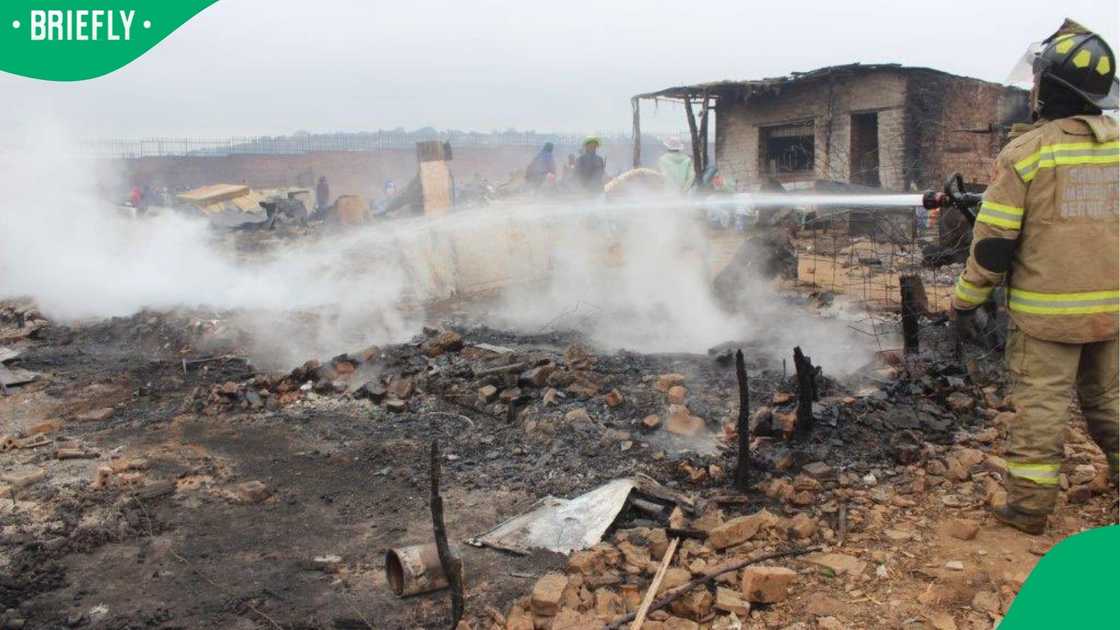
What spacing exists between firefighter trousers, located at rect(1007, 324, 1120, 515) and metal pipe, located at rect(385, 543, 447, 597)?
2.50 metres

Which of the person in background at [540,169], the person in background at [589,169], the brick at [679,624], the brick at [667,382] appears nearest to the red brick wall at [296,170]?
the person in background at [540,169]

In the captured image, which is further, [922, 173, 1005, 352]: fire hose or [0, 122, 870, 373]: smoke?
[0, 122, 870, 373]: smoke

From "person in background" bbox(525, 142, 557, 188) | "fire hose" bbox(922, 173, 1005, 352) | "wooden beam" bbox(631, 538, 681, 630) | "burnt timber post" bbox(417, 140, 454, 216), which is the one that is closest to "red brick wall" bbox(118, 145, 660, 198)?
"person in background" bbox(525, 142, 557, 188)

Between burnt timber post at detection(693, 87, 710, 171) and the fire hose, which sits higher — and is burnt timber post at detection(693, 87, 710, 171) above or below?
above

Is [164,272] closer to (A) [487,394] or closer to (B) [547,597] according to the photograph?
(A) [487,394]

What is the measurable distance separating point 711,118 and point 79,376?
53.2 feet

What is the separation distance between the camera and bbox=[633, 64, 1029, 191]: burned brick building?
14.7 m

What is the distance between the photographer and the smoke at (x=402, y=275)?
775 cm

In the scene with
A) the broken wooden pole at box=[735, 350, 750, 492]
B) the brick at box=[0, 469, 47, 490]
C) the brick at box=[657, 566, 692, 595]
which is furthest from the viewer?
the brick at box=[0, 469, 47, 490]

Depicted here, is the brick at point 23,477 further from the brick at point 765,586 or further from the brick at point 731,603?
the brick at point 765,586

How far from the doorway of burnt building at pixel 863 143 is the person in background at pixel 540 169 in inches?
249

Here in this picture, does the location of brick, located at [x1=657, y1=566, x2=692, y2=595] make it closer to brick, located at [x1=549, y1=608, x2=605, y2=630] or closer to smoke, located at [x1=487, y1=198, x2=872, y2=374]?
brick, located at [x1=549, y1=608, x2=605, y2=630]

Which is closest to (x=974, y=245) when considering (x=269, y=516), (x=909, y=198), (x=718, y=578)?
(x=718, y=578)

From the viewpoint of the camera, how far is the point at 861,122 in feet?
51.1
